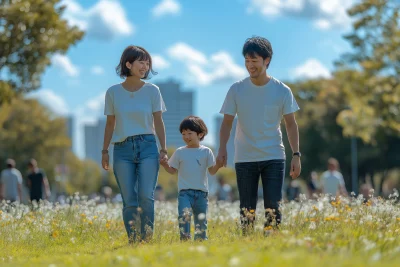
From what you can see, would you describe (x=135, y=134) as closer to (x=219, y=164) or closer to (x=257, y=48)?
(x=219, y=164)

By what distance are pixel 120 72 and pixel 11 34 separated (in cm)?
1393

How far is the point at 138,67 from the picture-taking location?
27.7ft

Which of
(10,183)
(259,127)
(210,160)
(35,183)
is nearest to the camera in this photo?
(259,127)

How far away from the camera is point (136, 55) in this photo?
846 cm

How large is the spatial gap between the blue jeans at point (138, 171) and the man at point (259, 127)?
761 mm

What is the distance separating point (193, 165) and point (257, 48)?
155cm

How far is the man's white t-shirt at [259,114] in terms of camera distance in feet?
27.0

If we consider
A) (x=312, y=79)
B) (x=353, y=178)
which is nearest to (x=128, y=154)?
(x=353, y=178)

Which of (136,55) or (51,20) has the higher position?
(51,20)

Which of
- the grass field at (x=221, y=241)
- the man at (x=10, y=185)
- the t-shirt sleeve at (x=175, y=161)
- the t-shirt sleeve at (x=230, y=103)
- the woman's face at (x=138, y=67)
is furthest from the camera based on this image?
the man at (x=10, y=185)

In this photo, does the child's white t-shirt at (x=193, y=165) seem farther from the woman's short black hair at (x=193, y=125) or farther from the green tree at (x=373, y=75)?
the green tree at (x=373, y=75)

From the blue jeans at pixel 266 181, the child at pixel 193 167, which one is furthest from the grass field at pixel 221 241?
the child at pixel 193 167

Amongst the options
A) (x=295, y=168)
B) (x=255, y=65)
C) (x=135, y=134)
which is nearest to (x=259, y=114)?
(x=255, y=65)

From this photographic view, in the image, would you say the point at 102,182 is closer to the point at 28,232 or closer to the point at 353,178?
the point at 353,178
